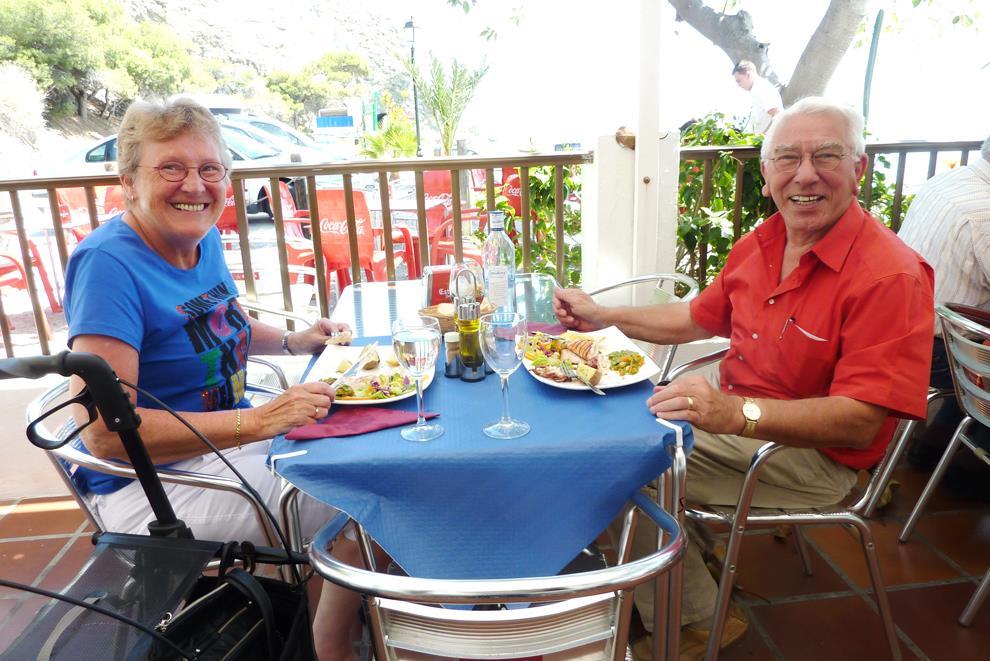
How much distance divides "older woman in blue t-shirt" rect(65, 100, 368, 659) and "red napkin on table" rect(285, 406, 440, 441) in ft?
0.12

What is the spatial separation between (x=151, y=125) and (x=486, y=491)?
1.17 metres

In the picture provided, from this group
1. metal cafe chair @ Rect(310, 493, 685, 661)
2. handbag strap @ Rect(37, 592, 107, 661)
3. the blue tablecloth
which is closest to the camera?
metal cafe chair @ Rect(310, 493, 685, 661)

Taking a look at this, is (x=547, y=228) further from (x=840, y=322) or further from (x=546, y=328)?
(x=840, y=322)

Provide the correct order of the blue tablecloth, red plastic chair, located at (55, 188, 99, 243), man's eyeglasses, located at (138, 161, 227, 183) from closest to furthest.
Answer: the blue tablecloth, man's eyeglasses, located at (138, 161, 227, 183), red plastic chair, located at (55, 188, 99, 243)

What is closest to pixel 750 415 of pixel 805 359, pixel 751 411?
pixel 751 411

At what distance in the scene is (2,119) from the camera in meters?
16.6

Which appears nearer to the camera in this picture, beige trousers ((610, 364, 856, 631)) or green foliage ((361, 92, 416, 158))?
beige trousers ((610, 364, 856, 631))

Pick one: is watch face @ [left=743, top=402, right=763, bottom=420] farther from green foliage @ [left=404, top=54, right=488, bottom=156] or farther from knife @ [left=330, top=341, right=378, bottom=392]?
green foliage @ [left=404, top=54, right=488, bottom=156]

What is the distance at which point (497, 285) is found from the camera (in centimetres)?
182

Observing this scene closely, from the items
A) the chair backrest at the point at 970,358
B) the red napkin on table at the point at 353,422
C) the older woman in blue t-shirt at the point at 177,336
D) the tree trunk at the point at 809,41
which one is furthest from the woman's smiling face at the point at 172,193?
the tree trunk at the point at 809,41

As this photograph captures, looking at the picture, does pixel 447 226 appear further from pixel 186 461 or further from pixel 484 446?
pixel 484 446

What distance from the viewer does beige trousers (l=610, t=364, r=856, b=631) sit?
1513 millimetres

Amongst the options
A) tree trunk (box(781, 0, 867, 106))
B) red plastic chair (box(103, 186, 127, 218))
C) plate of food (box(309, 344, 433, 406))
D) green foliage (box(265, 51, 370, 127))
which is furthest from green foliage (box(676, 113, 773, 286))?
green foliage (box(265, 51, 370, 127))

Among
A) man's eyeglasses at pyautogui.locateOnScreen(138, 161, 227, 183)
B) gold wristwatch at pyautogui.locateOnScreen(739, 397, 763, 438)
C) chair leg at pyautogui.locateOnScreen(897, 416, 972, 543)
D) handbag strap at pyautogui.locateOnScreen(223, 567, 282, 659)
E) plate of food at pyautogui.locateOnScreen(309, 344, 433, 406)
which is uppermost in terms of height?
man's eyeglasses at pyautogui.locateOnScreen(138, 161, 227, 183)
